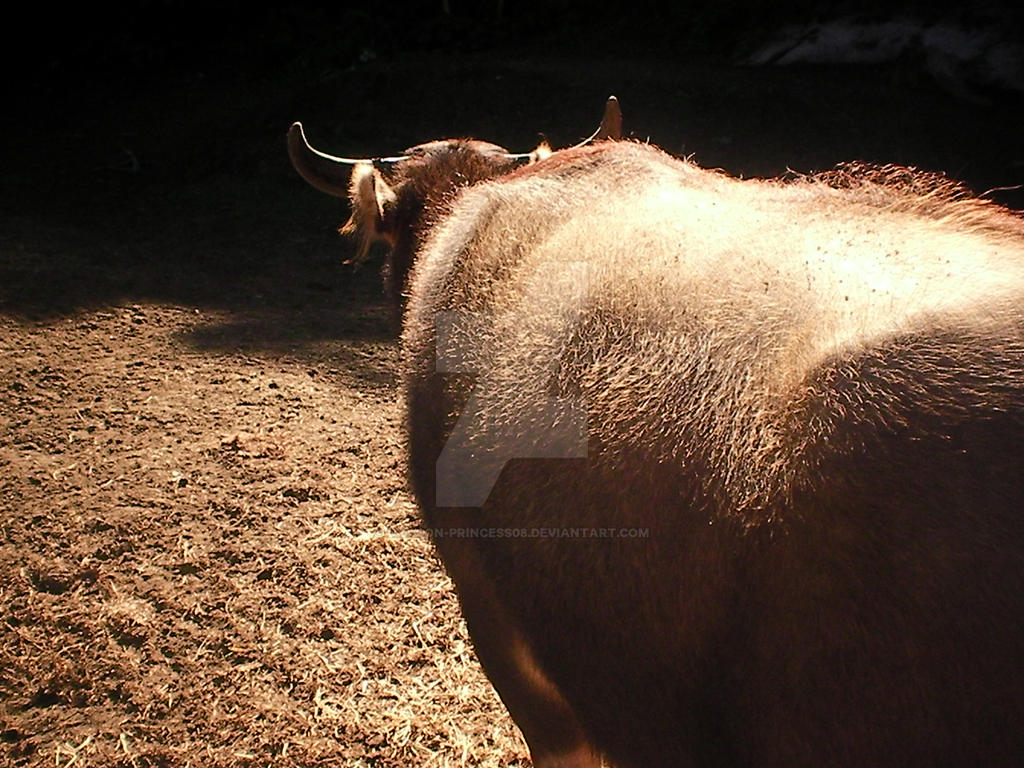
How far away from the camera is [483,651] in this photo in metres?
1.88

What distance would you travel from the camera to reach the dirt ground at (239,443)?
246 centimetres

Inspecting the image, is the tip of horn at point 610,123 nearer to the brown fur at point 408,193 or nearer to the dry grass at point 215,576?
the brown fur at point 408,193

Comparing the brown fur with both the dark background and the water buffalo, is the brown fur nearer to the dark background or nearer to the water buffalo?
the water buffalo

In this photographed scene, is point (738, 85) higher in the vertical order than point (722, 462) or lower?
higher

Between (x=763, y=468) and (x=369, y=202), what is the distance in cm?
171

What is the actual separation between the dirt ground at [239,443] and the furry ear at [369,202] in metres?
1.10

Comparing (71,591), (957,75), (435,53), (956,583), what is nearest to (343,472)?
(71,591)

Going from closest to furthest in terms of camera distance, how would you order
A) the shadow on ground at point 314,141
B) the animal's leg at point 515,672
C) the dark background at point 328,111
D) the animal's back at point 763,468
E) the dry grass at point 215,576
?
the animal's back at point 763,468
the animal's leg at point 515,672
the dry grass at point 215,576
the shadow on ground at point 314,141
the dark background at point 328,111

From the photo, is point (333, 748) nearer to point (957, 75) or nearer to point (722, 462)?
point (722, 462)

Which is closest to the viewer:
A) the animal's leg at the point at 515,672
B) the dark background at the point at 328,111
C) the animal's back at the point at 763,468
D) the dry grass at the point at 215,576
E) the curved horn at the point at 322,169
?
the animal's back at the point at 763,468

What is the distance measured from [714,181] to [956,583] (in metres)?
1.07

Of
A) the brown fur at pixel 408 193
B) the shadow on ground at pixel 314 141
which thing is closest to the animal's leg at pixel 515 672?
the brown fur at pixel 408 193

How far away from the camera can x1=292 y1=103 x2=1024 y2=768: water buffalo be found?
978mm

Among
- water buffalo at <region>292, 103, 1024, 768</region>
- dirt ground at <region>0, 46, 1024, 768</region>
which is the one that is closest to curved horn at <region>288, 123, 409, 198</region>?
dirt ground at <region>0, 46, 1024, 768</region>
